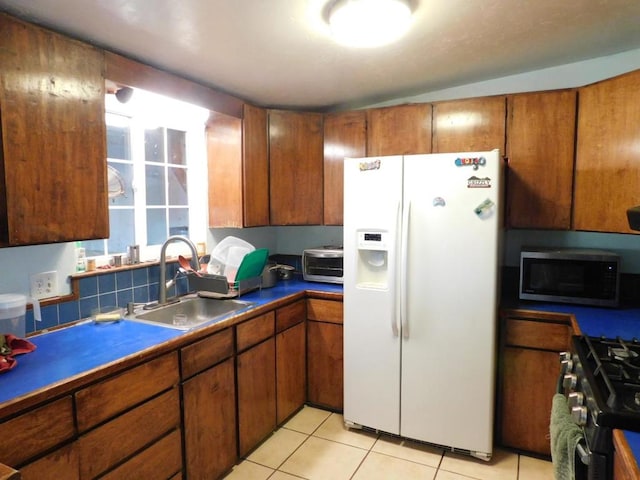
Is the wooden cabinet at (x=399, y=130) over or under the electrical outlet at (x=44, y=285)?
over

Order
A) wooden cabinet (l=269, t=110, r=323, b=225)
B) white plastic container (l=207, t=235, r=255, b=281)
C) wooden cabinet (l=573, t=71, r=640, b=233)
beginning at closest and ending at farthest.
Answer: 1. wooden cabinet (l=573, t=71, r=640, b=233)
2. white plastic container (l=207, t=235, r=255, b=281)
3. wooden cabinet (l=269, t=110, r=323, b=225)

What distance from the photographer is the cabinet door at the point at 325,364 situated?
2.65 metres

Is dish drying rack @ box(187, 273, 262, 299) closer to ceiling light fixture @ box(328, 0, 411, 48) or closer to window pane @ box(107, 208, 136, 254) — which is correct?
window pane @ box(107, 208, 136, 254)

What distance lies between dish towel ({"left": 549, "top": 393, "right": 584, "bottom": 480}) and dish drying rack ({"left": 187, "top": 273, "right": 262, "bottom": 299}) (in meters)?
1.75

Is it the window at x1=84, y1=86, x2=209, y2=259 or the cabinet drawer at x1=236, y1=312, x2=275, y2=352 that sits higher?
the window at x1=84, y1=86, x2=209, y2=259

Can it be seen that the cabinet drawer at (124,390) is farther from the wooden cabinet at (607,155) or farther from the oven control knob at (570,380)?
the wooden cabinet at (607,155)

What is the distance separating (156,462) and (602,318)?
7.23 feet

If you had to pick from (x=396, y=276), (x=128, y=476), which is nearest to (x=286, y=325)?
(x=396, y=276)

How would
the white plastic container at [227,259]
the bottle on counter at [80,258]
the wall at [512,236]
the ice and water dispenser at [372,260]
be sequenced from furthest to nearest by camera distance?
the white plastic container at [227,259]
the ice and water dispenser at [372,260]
the bottle on counter at [80,258]
the wall at [512,236]

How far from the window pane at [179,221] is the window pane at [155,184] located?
4.2 inches

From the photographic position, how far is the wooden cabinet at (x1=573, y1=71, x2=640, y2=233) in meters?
1.91

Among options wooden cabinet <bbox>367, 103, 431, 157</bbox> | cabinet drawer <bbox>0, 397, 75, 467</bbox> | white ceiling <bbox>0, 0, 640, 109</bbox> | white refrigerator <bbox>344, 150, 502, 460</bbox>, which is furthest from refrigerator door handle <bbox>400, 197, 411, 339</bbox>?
cabinet drawer <bbox>0, 397, 75, 467</bbox>

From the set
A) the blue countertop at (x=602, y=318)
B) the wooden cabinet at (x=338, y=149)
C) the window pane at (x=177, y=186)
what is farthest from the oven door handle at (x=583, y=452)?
the window pane at (x=177, y=186)

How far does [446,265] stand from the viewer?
216 centimetres
